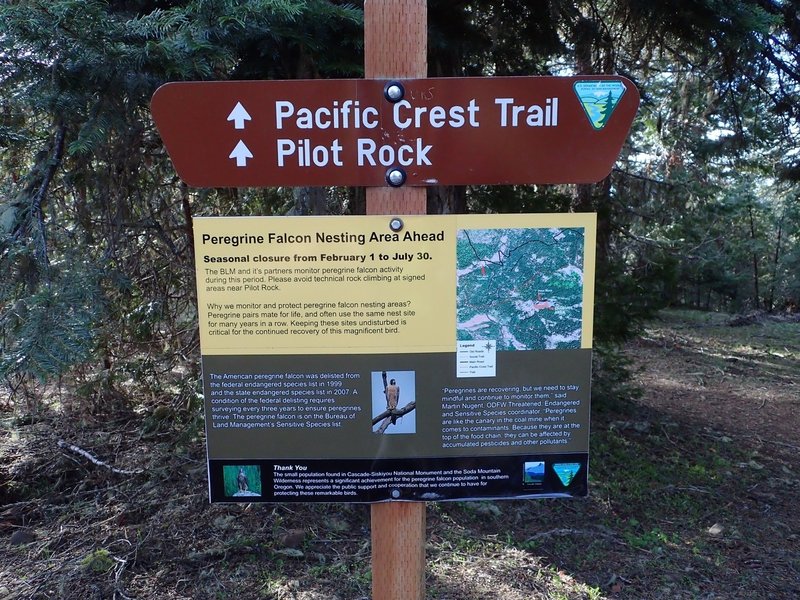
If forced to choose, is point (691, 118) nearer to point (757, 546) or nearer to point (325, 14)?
point (757, 546)

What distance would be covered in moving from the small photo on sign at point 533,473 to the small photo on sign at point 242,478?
908mm

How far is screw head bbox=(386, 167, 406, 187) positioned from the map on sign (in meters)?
0.25

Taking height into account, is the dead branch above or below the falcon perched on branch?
below

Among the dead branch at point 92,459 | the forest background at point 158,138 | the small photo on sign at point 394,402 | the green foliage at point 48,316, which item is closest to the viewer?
the small photo on sign at point 394,402

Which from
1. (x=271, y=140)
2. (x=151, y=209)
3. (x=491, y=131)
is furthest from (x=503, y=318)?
(x=151, y=209)

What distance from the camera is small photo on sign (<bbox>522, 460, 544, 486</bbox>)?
6.52 ft

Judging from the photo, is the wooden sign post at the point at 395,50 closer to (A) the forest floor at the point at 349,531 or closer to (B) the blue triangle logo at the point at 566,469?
(B) the blue triangle logo at the point at 566,469

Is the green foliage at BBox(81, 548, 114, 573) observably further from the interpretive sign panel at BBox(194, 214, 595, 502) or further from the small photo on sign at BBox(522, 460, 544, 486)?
the small photo on sign at BBox(522, 460, 544, 486)

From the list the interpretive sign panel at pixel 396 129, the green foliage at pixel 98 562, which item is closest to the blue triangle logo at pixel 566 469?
the interpretive sign panel at pixel 396 129

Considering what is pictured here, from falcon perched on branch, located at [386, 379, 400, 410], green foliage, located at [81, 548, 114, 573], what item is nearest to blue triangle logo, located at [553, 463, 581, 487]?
falcon perched on branch, located at [386, 379, 400, 410]

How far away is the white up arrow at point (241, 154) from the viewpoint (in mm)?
1834

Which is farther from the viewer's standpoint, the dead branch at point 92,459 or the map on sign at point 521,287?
the dead branch at point 92,459

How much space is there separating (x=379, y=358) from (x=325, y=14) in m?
1.72

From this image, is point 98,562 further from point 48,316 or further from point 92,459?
point 48,316
